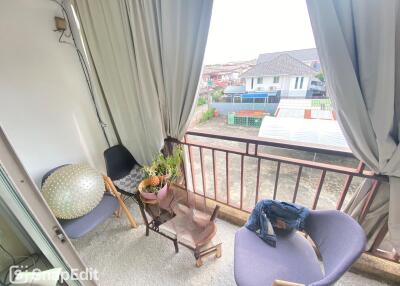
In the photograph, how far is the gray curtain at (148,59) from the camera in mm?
1189

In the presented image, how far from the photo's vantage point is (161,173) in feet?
5.62

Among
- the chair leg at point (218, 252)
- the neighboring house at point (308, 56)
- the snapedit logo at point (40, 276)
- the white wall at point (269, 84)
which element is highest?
the neighboring house at point (308, 56)

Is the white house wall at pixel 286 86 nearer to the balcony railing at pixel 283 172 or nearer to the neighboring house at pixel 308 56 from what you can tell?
the neighboring house at pixel 308 56

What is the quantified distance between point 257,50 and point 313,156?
2.58 feet

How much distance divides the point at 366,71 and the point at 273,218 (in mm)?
939

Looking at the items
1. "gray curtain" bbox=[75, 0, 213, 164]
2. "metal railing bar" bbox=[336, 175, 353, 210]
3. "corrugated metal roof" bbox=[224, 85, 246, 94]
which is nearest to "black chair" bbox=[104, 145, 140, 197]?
"gray curtain" bbox=[75, 0, 213, 164]

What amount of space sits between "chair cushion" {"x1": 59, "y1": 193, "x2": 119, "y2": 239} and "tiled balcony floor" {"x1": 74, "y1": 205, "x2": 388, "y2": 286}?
13.6 inches

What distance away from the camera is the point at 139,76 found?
58.7 inches

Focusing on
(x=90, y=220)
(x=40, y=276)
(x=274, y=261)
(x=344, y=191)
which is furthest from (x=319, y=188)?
(x=90, y=220)

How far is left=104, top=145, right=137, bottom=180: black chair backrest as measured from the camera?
1798 mm

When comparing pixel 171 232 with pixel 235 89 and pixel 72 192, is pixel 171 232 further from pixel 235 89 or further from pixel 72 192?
pixel 235 89

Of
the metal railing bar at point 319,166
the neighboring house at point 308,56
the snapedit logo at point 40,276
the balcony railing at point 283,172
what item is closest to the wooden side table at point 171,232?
the balcony railing at point 283,172

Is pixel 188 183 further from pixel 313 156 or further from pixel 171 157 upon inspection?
pixel 313 156

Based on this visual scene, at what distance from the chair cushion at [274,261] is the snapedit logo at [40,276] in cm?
81
